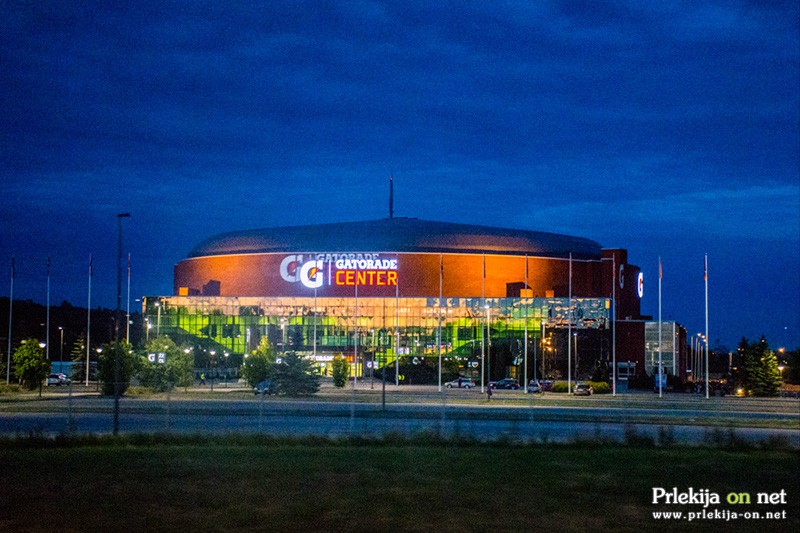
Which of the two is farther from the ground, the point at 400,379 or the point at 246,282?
the point at 246,282

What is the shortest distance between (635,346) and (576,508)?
109554 millimetres

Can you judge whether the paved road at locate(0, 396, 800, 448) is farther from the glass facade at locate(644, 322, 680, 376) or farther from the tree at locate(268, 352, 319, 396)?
the glass facade at locate(644, 322, 680, 376)

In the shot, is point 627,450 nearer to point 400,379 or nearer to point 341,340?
point 400,379

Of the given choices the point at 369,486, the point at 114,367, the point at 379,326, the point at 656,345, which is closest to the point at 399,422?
the point at 369,486

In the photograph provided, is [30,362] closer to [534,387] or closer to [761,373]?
[534,387]

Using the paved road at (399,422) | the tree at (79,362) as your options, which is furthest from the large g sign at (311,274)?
the paved road at (399,422)

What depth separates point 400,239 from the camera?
13438 centimetres

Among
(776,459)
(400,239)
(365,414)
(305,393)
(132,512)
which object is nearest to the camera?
(132,512)

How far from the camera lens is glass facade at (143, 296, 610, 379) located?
388 ft

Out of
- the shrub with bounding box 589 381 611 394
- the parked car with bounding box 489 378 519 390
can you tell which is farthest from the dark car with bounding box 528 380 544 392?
the parked car with bounding box 489 378 519 390

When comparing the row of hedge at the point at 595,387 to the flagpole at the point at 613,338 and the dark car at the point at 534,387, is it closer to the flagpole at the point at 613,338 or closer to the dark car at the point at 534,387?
the flagpole at the point at 613,338

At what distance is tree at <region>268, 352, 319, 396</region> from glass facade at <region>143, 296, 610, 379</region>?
150ft

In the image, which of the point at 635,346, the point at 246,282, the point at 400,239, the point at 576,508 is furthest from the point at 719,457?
the point at 246,282

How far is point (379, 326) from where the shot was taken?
127 m
